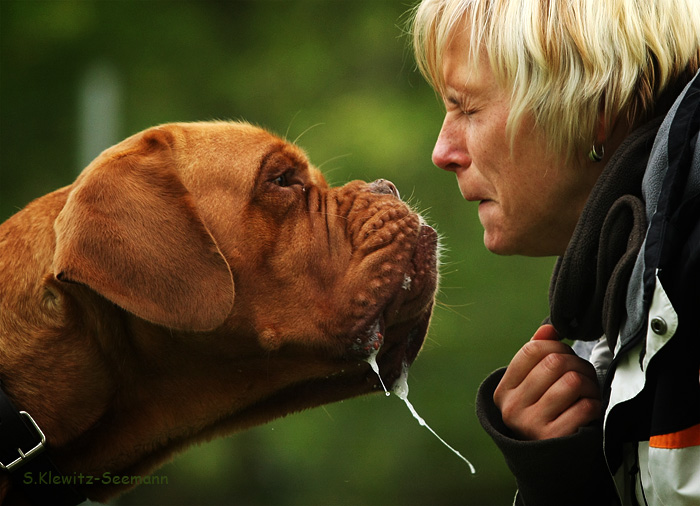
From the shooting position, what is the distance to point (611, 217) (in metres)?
2.33

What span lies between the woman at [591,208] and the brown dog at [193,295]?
45 cm

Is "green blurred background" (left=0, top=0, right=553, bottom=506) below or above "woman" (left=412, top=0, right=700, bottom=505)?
below

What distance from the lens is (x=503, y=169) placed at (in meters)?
2.85

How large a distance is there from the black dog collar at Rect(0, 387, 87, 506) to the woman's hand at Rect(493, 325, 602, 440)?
1.43m

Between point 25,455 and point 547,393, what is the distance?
5.21ft

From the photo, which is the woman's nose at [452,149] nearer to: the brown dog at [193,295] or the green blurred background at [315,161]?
the brown dog at [193,295]

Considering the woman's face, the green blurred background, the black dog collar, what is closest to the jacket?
the woman's face

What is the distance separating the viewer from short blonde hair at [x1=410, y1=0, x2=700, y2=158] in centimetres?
255

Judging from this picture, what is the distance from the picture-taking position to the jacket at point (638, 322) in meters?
2.01

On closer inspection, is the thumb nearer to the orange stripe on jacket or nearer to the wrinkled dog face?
the wrinkled dog face

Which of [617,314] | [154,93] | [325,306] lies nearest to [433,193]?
[154,93]

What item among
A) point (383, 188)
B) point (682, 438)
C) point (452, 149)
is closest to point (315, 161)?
point (383, 188)

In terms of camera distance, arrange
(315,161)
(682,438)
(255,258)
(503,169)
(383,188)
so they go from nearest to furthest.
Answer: (682,438)
(503,169)
(255,258)
(383,188)
(315,161)

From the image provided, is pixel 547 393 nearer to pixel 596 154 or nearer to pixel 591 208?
pixel 591 208
